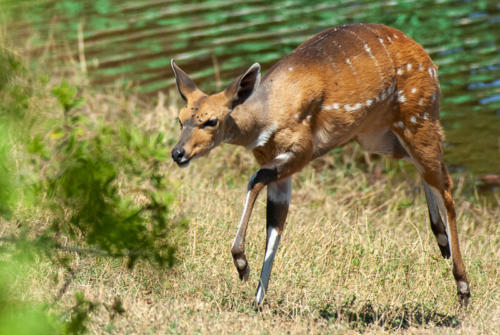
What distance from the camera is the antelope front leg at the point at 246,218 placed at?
17.3 feet

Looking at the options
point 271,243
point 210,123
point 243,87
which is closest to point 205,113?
point 210,123

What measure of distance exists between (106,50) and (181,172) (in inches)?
234

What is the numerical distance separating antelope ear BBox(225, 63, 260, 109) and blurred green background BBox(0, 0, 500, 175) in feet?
15.9

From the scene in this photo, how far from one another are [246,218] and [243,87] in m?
0.86

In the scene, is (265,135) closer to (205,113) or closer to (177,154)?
(205,113)

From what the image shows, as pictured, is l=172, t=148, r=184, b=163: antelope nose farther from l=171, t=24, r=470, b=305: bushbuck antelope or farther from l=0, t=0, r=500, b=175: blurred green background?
l=0, t=0, r=500, b=175: blurred green background

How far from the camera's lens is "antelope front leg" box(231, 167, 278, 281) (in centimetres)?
528

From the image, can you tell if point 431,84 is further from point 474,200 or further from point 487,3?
point 487,3

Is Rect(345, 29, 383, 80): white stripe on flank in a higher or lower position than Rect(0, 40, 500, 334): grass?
higher

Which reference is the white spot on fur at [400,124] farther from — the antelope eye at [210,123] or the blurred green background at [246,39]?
the blurred green background at [246,39]

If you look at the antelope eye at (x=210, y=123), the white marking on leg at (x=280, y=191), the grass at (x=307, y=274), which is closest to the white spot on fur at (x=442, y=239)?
the grass at (x=307, y=274)

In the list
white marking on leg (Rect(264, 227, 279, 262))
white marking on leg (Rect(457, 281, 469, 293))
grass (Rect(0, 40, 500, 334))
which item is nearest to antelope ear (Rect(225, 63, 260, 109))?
grass (Rect(0, 40, 500, 334))

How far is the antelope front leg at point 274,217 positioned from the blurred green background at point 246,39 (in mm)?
4234

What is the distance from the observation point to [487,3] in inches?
599
